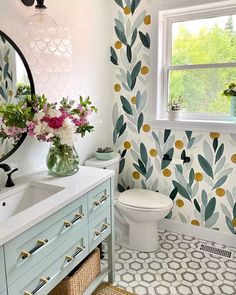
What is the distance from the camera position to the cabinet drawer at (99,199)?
1672 millimetres

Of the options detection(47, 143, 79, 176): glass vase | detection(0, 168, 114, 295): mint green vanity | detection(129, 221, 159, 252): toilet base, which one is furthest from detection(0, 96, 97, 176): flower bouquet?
detection(129, 221, 159, 252): toilet base

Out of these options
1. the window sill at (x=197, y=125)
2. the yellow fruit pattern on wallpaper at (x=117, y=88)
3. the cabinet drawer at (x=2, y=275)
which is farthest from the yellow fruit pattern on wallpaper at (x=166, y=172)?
the cabinet drawer at (x=2, y=275)

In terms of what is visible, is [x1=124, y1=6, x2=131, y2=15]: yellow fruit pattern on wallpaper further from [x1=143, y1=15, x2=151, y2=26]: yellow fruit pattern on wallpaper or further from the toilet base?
the toilet base

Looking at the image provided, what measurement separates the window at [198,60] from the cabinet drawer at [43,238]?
148 centimetres

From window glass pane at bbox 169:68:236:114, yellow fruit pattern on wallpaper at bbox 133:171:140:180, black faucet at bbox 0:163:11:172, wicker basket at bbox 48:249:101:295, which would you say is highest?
window glass pane at bbox 169:68:236:114

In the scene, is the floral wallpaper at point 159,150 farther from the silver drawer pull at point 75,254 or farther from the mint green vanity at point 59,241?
the silver drawer pull at point 75,254

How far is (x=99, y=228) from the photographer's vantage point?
1789 millimetres

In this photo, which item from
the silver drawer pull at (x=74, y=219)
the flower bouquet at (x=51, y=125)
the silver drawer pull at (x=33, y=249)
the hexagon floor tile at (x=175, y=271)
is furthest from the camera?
the hexagon floor tile at (x=175, y=271)

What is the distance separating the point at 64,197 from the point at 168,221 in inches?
62.2

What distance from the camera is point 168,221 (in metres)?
2.75

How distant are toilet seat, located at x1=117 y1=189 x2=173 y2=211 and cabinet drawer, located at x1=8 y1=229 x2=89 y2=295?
712 millimetres

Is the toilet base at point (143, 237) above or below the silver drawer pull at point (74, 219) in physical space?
below

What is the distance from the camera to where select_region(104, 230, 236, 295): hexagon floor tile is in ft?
6.50

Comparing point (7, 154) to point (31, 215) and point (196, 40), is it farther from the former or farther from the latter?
point (196, 40)
